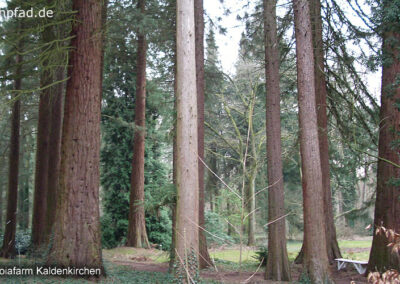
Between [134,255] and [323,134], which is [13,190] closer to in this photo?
[134,255]

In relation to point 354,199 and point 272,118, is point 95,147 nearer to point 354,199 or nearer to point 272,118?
point 272,118

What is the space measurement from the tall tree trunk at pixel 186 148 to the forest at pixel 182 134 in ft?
0.08

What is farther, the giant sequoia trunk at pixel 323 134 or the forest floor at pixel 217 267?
the giant sequoia trunk at pixel 323 134

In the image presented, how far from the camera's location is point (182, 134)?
6891 millimetres

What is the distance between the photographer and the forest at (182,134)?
23.2ft

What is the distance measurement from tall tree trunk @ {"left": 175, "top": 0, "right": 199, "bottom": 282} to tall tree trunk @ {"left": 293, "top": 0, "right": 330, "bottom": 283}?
3.43 meters

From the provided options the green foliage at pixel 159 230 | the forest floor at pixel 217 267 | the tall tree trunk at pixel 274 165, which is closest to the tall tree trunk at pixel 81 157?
the forest floor at pixel 217 267

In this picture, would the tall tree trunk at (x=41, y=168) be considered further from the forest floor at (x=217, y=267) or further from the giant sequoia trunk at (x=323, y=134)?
the giant sequoia trunk at (x=323, y=134)

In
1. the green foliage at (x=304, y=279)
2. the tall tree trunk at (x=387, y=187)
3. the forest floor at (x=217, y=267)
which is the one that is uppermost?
the tall tree trunk at (x=387, y=187)

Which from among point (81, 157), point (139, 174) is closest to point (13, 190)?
point (139, 174)

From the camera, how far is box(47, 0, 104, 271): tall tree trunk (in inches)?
281

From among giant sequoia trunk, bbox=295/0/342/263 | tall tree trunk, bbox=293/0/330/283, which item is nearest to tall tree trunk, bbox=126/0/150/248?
giant sequoia trunk, bbox=295/0/342/263

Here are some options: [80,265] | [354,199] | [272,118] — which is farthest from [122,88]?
[354,199]

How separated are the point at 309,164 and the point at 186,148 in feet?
12.1
